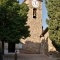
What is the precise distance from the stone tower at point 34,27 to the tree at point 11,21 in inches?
A: 504

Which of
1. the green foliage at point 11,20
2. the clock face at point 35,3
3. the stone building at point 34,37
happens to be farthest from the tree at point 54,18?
the clock face at point 35,3

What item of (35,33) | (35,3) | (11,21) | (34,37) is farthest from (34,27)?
(11,21)

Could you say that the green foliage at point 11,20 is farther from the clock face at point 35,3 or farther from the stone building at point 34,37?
the clock face at point 35,3

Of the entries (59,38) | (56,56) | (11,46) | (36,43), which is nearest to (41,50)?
(36,43)

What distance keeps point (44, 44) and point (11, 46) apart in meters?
6.12

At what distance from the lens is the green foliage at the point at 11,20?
26469 mm

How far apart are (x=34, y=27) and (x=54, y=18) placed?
54.1 ft

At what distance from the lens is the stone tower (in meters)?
40.4

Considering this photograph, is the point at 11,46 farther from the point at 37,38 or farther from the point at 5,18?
the point at 5,18

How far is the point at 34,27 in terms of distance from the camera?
41.1 metres

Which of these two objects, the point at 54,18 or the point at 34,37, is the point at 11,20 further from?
the point at 34,37

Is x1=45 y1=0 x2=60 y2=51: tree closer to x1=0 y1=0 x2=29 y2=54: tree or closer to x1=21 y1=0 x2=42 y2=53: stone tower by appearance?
x1=0 y1=0 x2=29 y2=54: tree

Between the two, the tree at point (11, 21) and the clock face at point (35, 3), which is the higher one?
the clock face at point (35, 3)

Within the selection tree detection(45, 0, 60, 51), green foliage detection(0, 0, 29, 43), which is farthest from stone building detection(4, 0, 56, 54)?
tree detection(45, 0, 60, 51)
